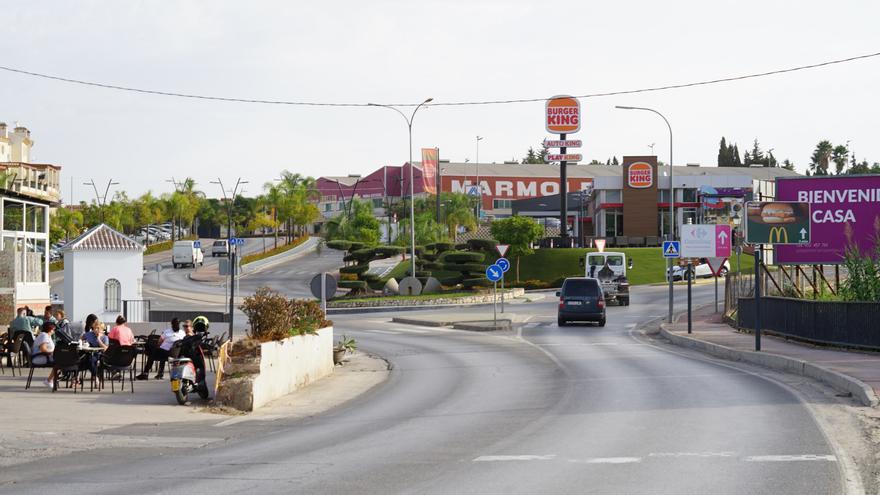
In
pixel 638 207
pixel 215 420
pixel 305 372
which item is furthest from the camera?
pixel 638 207

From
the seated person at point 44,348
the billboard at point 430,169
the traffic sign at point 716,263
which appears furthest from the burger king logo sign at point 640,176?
the seated person at point 44,348

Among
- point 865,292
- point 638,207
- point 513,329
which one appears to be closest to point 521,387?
point 865,292

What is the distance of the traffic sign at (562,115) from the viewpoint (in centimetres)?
7962

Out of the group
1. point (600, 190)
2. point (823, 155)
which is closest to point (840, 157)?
point (823, 155)

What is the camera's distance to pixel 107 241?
38719 millimetres

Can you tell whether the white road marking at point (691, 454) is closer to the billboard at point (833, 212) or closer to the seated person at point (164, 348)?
the seated person at point (164, 348)

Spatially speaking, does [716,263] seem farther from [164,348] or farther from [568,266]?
[568,266]

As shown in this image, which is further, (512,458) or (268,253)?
(268,253)

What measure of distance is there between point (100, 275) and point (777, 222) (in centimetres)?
2423

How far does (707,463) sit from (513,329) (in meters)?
28.4

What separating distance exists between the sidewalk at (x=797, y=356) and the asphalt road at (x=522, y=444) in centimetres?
120

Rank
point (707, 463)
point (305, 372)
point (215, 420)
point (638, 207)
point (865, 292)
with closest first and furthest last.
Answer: point (707, 463)
point (215, 420)
point (305, 372)
point (865, 292)
point (638, 207)

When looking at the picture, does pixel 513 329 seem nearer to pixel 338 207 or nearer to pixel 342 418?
pixel 342 418

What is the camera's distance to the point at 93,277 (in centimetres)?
3838
